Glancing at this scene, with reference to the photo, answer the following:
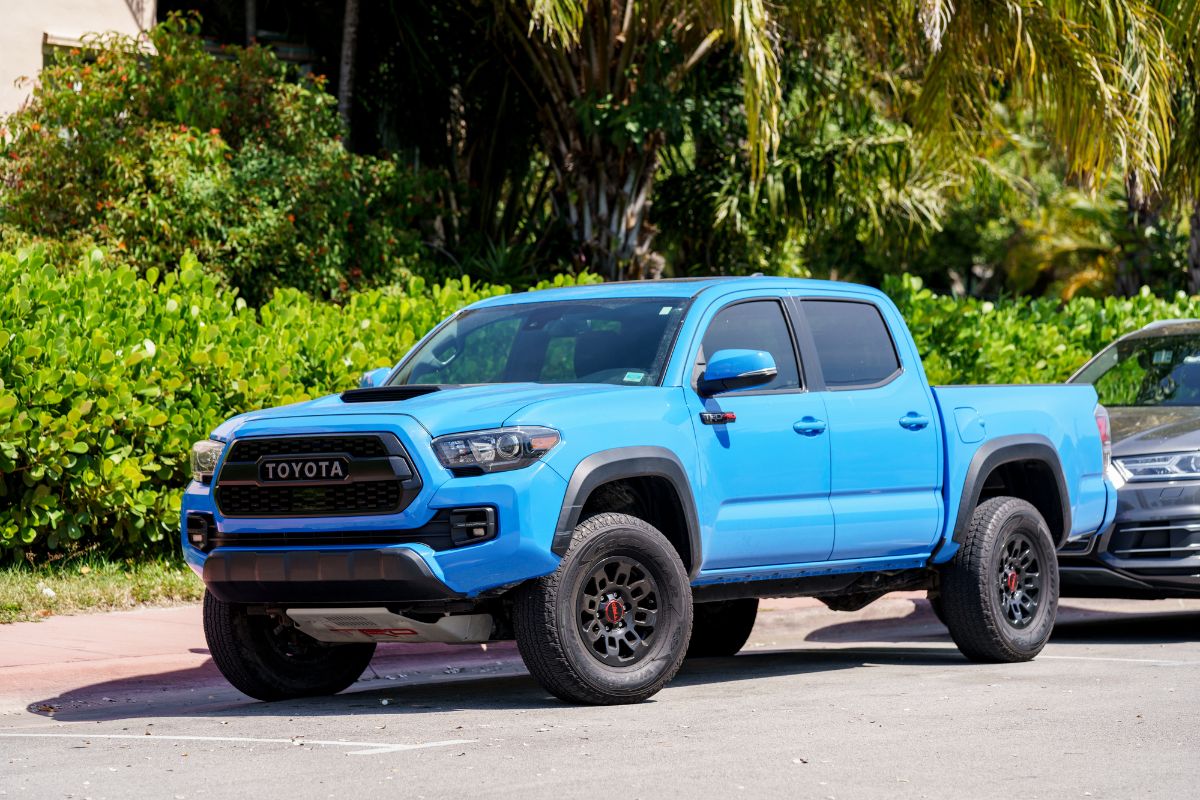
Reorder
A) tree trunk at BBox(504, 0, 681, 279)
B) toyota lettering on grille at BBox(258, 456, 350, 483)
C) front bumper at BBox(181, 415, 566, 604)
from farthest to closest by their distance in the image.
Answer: tree trunk at BBox(504, 0, 681, 279)
toyota lettering on grille at BBox(258, 456, 350, 483)
front bumper at BBox(181, 415, 566, 604)

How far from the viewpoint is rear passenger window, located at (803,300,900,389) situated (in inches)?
341

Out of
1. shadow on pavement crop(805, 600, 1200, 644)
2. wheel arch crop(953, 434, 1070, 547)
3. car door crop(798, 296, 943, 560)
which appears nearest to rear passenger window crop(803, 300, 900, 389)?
car door crop(798, 296, 943, 560)

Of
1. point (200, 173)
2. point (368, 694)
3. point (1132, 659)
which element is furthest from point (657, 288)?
point (200, 173)

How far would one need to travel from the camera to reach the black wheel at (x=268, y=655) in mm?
7824

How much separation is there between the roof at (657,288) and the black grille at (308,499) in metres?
1.90

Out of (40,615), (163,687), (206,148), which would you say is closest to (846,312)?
(163,687)

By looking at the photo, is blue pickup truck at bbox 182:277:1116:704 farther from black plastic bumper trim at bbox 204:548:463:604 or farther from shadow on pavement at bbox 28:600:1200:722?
shadow on pavement at bbox 28:600:1200:722

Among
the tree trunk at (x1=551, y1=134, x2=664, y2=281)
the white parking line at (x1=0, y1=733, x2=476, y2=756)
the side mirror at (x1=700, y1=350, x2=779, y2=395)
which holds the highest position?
the tree trunk at (x1=551, y1=134, x2=664, y2=281)

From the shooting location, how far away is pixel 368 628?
7309 millimetres

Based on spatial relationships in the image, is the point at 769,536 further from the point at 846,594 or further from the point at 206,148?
the point at 206,148

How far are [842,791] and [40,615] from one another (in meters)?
5.97

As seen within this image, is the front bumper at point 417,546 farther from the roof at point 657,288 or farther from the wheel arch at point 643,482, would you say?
the roof at point 657,288

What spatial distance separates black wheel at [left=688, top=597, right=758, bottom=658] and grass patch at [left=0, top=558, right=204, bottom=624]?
3.26m

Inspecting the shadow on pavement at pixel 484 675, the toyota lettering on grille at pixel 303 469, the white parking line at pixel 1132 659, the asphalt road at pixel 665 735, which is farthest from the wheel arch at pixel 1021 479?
the toyota lettering on grille at pixel 303 469
